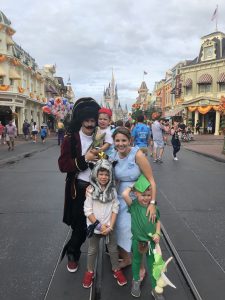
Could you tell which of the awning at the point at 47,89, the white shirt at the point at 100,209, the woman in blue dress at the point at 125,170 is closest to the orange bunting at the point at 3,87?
the awning at the point at 47,89

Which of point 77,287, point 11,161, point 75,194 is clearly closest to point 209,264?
point 77,287

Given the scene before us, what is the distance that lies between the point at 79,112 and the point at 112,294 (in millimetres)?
1721

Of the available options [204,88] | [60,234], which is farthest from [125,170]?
[204,88]

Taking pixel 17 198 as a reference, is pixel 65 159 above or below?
above

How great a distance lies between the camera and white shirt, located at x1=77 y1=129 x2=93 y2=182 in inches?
120

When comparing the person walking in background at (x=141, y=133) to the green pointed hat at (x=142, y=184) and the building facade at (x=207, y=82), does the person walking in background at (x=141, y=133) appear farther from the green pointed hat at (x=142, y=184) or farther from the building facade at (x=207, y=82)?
the building facade at (x=207, y=82)

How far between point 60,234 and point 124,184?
5.84 ft

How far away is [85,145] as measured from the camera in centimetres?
310

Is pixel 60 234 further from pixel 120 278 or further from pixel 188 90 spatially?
pixel 188 90

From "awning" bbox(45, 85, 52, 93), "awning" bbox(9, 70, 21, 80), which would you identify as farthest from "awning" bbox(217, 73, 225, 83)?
"awning" bbox(45, 85, 52, 93)

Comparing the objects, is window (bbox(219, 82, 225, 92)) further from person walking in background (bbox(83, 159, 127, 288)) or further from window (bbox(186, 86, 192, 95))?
person walking in background (bbox(83, 159, 127, 288))

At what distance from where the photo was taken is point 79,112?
Result: 306 centimetres

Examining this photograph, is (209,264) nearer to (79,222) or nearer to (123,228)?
(123,228)

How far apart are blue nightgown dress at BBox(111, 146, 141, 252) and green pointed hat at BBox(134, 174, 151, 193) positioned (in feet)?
0.40
